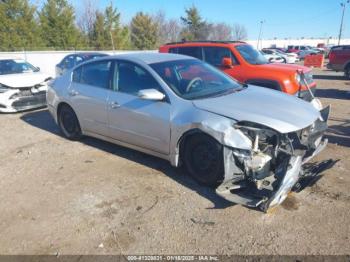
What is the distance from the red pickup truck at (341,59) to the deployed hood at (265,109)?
514 inches

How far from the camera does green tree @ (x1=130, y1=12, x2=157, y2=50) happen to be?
42062 millimetres

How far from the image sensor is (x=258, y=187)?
139 inches

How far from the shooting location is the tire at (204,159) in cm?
381

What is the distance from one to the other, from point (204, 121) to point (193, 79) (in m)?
1.02

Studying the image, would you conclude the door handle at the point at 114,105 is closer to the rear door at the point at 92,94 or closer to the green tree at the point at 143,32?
the rear door at the point at 92,94

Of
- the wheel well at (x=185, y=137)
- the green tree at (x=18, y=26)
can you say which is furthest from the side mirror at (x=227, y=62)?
the green tree at (x=18, y=26)

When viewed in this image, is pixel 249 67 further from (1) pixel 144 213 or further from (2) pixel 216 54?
(1) pixel 144 213

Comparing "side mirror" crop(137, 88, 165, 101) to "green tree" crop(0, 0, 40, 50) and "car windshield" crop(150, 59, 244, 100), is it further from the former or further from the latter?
"green tree" crop(0, 0, 40, 50)

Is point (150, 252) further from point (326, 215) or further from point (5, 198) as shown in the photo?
point (5, 198)

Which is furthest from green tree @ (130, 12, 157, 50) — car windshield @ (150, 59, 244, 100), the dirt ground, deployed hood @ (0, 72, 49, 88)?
the dirt ground

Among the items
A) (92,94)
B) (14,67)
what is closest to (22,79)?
(14,67)

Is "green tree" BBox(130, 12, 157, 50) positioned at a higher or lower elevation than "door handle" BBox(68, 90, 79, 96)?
higher

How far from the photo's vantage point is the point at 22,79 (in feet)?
28.1

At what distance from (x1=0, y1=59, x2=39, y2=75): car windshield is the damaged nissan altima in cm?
464
